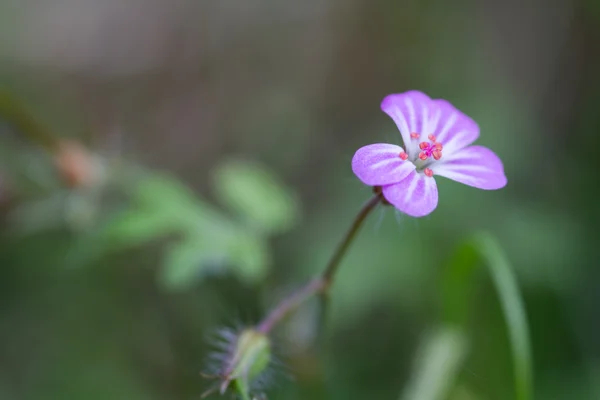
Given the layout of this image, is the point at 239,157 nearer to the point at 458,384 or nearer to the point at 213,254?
the point at 213,254

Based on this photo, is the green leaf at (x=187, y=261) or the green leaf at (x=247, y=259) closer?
the green leaf at (x=187, y=261)

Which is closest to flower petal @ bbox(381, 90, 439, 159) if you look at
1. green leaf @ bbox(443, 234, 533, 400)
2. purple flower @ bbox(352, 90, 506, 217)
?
purple flower @ bbox(352, 90, 506, 217)

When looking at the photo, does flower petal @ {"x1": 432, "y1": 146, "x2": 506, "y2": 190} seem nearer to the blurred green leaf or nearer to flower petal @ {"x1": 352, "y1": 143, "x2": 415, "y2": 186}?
flower petal @ {"x1": 352, "y1": 143, "x2": 415, "y2": 186}

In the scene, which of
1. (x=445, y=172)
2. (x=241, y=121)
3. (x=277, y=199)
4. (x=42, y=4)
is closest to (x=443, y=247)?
(x=277, y=199)

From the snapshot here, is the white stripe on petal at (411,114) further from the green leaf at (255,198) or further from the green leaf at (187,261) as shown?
the green leaf at (255,198)

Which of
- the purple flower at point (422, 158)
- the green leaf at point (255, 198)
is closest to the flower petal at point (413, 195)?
the purple flower at point (422, 158)

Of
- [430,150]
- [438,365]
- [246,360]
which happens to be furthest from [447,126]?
[438,365]
